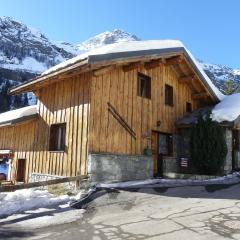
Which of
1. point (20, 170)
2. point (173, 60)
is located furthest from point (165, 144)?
point (20, 170)

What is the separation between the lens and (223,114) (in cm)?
1659

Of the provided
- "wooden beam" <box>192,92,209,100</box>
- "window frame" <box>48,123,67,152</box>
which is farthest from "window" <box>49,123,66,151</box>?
"wooden beam" <box>192,92,209,100</box>

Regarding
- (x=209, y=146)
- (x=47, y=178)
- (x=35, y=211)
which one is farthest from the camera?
(x=209, y=146)

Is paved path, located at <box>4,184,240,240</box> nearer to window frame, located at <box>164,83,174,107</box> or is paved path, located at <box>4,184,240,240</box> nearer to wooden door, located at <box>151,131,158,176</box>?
wooden door, located at <box>151,131,158,176</box>

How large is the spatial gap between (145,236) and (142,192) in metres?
4.71

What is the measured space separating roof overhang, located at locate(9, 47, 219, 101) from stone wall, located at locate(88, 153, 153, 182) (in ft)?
10.2

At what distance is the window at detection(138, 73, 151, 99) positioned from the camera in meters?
15.7

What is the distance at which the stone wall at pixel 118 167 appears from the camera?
487 inches

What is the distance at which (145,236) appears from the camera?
6.78 meters

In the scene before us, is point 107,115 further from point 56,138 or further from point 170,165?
point 170,165

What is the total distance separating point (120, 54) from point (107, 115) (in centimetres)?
233

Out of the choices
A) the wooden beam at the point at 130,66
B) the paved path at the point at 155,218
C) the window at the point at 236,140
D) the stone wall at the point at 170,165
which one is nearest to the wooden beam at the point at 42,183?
the paved path at the point at 155,218

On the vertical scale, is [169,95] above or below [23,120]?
above

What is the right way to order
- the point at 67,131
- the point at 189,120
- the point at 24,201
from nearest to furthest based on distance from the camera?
the point at 24,201 < the point at 67,131 < the point at 189,120
